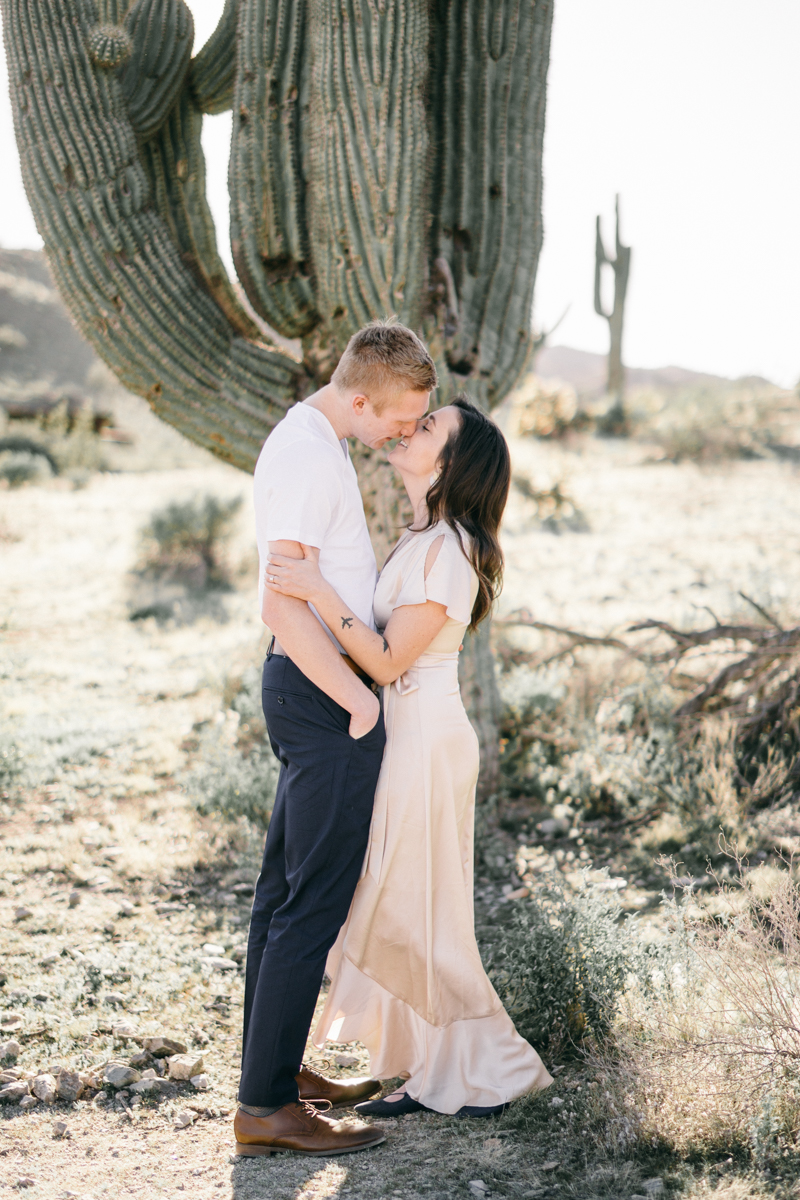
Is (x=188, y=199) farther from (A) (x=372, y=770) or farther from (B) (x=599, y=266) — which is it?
(B) (x=599, y=266)

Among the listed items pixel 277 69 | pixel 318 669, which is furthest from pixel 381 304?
pixel 318 669

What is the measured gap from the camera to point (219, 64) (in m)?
5.05

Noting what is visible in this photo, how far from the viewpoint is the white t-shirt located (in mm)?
2432

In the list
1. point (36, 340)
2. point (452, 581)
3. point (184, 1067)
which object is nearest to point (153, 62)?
point (452, 581)

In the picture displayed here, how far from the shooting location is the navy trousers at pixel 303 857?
2.56 metres

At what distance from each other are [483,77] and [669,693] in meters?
3.57

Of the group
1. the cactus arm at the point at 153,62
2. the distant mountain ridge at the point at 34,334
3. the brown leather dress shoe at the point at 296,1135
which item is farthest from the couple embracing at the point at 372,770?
the distant mountain ridge at the point at 34,334

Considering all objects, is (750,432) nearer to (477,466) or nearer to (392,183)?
(392,183)

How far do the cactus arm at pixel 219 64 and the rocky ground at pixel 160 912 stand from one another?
3974 mm

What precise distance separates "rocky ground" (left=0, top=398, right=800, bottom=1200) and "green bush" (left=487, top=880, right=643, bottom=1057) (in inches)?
7.1

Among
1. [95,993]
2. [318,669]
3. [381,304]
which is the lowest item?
[95,993]

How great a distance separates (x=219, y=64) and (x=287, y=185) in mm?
1005

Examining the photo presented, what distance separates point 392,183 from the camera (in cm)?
443

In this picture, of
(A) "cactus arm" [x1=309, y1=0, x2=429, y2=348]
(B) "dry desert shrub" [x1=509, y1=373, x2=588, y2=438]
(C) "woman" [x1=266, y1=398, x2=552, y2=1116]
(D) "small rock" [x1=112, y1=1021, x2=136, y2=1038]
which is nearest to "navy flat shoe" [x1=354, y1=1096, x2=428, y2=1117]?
(C) "woman" [x1=266, y1=398, x2=552, y2=1116]
